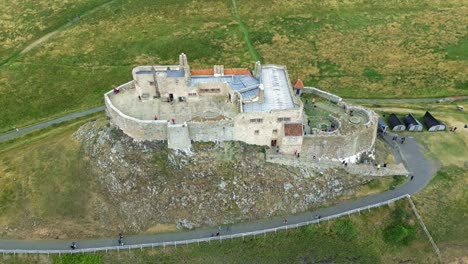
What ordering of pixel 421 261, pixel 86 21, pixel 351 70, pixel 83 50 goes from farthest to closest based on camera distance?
pixel 86 21, pixel 83 50, pixel 351 70, pixel 421 261

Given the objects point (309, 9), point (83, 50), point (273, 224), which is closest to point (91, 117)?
point (83, 50)

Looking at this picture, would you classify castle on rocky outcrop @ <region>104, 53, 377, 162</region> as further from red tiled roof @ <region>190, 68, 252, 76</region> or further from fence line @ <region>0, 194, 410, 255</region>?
fence line @ <region>0, 194, 410, 255</region>

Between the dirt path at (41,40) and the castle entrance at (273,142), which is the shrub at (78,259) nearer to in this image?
the castle entrance at (273,142)

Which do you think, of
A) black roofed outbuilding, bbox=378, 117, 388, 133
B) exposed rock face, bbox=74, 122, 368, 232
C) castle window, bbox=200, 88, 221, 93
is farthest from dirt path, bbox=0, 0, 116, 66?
black roofed outbuilding, bbox=378, 117, 388, 133

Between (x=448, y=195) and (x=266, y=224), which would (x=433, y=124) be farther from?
(x=266, y=224)

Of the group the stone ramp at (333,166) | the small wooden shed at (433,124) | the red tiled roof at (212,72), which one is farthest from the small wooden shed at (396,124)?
the red tiled roof at (212,72)

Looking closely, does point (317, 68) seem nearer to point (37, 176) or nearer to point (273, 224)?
point (273, 224)

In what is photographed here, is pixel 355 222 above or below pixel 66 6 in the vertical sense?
below
